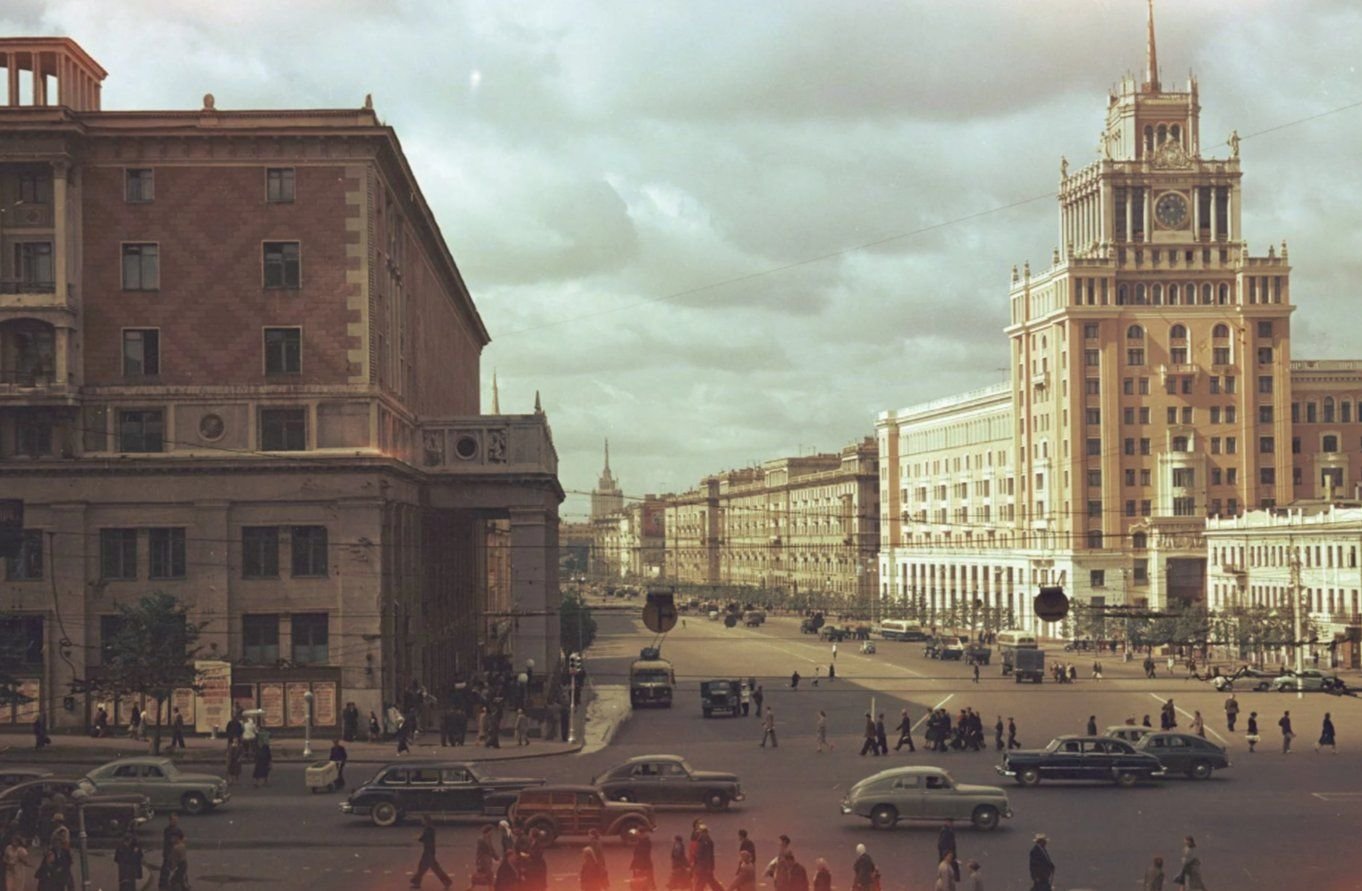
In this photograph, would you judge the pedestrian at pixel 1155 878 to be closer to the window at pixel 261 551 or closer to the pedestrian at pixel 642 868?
Result: the pedestrian at pixel 642 868

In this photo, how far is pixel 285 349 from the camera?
5859 centimetres

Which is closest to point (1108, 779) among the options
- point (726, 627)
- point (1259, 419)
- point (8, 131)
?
point (8, 131)

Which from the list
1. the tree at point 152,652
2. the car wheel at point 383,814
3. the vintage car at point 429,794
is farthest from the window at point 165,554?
the car wheel at point 383,814

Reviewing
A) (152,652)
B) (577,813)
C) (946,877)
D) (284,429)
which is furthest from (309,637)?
(946,877)

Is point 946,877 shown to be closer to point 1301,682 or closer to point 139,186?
point 139,186

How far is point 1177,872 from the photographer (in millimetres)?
34312

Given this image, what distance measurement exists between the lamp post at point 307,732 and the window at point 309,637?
48.6 inches

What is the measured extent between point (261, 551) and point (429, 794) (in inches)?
780

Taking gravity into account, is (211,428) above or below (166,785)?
above

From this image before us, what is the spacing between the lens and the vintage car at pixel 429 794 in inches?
1586

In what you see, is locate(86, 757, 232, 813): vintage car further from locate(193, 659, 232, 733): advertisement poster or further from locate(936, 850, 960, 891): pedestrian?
locate(936, 850, 960, 891): pedestrian

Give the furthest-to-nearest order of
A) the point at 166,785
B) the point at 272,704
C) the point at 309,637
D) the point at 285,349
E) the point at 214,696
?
1. the point at 285,349
2. the point at 309,637
3. the point at 272,704
4. the point at 214,696
5. the point at 166,785

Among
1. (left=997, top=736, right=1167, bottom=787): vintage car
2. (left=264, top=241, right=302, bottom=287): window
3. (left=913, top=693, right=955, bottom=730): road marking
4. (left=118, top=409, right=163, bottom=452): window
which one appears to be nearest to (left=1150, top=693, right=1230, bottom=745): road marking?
(left=913, top=693, right=955, bottom=730): road marking

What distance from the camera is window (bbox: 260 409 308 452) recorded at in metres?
58.2
